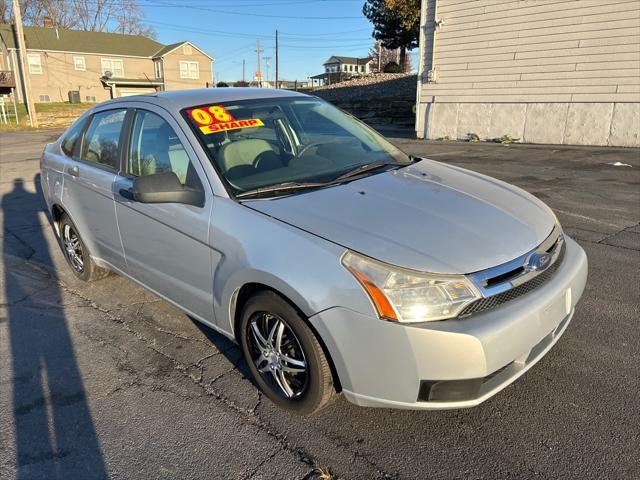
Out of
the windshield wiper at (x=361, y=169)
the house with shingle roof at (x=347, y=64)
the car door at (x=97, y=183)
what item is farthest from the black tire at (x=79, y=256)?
the house with shingle roof at (x=347, y=64)

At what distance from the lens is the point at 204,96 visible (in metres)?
3.54

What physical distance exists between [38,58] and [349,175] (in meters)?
50.3

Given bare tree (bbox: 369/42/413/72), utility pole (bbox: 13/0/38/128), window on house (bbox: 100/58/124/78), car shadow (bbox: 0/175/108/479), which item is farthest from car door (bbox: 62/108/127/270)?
bare tree (bbox: 369/42/413/72)

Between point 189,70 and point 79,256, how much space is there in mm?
48306

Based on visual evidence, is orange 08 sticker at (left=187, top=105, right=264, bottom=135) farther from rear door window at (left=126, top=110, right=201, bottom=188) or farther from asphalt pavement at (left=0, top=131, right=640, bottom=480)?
asphalt pavement at (left=0, top=131, right=640, bottom=480)

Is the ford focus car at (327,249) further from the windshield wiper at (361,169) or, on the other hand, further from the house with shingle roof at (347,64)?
the house with shingle roof at (347,64)

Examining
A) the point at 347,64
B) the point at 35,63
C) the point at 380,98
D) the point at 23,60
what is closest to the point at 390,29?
the point at 380,98

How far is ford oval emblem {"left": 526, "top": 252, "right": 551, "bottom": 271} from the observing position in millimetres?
2393

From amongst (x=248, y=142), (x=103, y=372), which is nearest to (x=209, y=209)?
(x=248, y=142)

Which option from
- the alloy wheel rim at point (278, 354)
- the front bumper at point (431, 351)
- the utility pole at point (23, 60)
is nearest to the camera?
the front bumper at point (431, 351)

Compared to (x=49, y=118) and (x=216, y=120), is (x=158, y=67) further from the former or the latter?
(x=216, y=120)

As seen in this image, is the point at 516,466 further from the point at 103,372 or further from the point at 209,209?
the point at 103,372

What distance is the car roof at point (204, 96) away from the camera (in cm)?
336

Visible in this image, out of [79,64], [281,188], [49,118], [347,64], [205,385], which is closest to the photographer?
[281,188]
